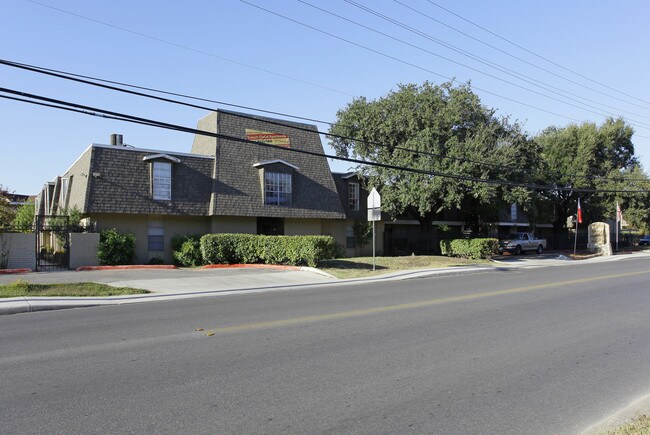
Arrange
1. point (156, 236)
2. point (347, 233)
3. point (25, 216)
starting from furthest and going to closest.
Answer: point (25, 216) → point (347, 233) → point (156, 236)

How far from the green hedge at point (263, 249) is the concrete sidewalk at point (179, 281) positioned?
113 cm

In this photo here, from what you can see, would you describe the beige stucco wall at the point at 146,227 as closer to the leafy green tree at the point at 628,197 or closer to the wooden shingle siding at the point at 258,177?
the wooden shingle siding at the point at 258,177

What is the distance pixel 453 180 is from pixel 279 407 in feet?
77.0

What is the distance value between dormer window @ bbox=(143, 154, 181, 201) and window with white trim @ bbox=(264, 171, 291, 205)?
4857mm

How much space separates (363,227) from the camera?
105 feet

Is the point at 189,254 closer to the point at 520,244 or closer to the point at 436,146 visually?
the point at 436,146

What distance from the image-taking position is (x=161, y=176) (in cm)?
2450

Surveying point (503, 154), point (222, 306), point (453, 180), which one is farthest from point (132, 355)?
point (503, 154)

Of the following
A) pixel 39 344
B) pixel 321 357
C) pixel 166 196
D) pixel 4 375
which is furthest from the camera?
pixel 166 196

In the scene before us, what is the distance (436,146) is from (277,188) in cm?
914

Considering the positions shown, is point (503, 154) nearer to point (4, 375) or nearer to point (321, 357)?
point (321, 357)

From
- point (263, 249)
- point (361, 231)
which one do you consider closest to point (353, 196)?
point (361, 231)

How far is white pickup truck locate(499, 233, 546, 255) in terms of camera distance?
1512 inches

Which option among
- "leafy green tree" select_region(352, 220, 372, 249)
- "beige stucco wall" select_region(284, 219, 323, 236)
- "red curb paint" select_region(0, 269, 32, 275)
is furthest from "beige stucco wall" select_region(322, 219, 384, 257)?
"red curb paint" select_region(0, 269, 32, 275)
